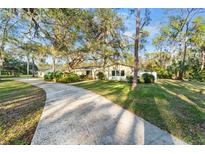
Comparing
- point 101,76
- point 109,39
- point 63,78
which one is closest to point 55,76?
point 63,78

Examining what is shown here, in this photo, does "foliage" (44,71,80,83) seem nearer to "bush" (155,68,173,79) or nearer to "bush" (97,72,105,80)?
"bush" (97,72,105,80)

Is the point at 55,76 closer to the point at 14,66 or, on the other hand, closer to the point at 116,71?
the point at 116,71

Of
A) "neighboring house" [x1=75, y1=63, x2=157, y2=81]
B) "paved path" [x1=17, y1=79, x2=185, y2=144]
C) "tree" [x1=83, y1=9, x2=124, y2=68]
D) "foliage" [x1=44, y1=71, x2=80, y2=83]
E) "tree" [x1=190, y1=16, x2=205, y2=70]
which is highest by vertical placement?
"tree" [x1=190, y1=16, x2=205, y2=70]

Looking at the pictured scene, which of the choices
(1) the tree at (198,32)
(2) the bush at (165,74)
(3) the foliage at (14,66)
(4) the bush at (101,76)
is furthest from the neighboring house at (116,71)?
(3) the foliage at (14,66)

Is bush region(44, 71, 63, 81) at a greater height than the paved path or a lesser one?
greater

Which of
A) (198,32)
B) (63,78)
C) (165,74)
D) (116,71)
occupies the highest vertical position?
(198,32)

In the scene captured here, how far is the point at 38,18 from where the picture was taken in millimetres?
4992

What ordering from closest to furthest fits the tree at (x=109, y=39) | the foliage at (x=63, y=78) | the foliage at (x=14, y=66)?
1. the tree at (x=109, y=39)
2. the foliage at (x=63, y=78)
3. the foliage at (x=14, y=66)

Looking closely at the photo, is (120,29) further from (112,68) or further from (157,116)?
(157,116)

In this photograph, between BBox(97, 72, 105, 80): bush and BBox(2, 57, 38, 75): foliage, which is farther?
BBox(2, 57, 38, 75): foliage

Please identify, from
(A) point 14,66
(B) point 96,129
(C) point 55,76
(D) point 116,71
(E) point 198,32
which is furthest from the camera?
(A) point 14,66

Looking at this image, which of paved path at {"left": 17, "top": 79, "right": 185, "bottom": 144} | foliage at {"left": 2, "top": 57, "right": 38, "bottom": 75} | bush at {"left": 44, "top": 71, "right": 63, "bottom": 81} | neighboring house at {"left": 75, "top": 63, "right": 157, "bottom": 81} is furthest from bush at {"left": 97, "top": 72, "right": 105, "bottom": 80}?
foliage at {"left": 2, "top": 57, "right": 38, "bottom": 75}

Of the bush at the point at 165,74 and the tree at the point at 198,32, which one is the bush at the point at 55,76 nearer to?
the bush at the point at 165,74

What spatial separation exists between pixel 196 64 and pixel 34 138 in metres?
26.2
